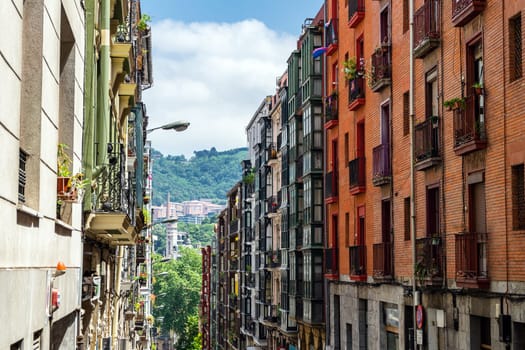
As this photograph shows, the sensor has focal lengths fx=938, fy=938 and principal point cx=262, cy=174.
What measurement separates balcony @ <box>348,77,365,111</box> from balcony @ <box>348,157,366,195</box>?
207 centimetres

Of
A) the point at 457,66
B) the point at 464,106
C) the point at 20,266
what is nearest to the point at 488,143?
the point at 464,106

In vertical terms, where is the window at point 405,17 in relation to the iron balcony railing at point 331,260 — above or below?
above

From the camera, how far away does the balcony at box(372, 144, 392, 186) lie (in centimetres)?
3144

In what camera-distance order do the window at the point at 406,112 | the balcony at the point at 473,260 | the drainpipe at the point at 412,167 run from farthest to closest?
the window at the point at 406,112 < the drainpipe at the point at 412,167 < the balcony at the point at 473,260

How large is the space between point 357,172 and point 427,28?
10506 millimetres

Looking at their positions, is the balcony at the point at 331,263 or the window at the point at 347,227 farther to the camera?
the balcony at the point at 331,263

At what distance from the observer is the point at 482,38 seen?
70.9 ft

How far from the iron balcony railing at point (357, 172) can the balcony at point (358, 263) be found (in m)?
2.41

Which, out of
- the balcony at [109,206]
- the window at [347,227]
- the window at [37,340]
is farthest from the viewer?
the window at [347,227]

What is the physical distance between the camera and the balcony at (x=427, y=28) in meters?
25.4

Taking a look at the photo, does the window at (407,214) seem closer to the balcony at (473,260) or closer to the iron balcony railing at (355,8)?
the balcony at (473,260)

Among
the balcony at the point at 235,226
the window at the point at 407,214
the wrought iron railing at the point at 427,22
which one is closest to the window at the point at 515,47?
the wrought iron railing at the point at 427,22

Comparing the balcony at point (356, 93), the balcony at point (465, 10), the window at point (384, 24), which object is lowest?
the balcony at point (465, 10)

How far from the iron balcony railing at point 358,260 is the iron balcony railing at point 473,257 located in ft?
41.8
